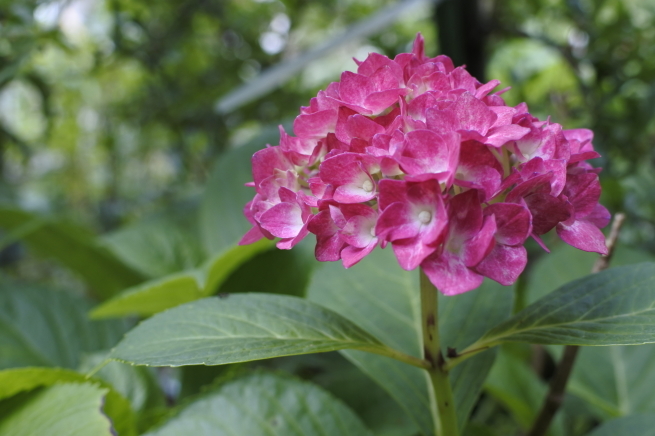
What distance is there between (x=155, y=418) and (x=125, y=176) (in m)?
2.11

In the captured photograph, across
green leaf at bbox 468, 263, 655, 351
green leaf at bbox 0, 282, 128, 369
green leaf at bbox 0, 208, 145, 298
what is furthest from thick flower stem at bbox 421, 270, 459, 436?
green leaf at bbox 0, 208, 145, 298

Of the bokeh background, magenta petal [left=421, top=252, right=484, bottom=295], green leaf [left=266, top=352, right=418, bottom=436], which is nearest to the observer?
magenta petal [left=421, top=252, right=484, bottom=295]

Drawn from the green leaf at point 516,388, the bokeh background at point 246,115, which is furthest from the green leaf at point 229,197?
the green leaf at point 516,388

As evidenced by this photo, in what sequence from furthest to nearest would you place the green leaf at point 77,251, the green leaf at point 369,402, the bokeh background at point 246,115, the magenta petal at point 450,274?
the green leaf at point 77,251, the bokeh background at point 246,115, the green leaf at point 369,402, the magenta petal at point 450,274

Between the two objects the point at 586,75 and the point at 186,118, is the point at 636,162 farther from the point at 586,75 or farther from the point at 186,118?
the point at 186,118

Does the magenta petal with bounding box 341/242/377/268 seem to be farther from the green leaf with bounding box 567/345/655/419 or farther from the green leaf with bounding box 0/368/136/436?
the green leaf with bounding box 567/345/655/419

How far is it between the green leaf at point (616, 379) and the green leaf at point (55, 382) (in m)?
0.52

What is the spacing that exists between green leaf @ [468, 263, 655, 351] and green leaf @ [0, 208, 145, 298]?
77 centimetres

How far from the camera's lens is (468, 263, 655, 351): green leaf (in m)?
0.35

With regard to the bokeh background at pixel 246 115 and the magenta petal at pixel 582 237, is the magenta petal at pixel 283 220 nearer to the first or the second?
the magenta petal at pixel 582 237

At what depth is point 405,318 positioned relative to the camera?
1.77 ft

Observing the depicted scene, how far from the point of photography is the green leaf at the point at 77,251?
36.8 inches

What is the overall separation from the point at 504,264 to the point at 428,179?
70 millimetres

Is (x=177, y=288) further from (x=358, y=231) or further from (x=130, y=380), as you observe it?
(x=358, y=231)
